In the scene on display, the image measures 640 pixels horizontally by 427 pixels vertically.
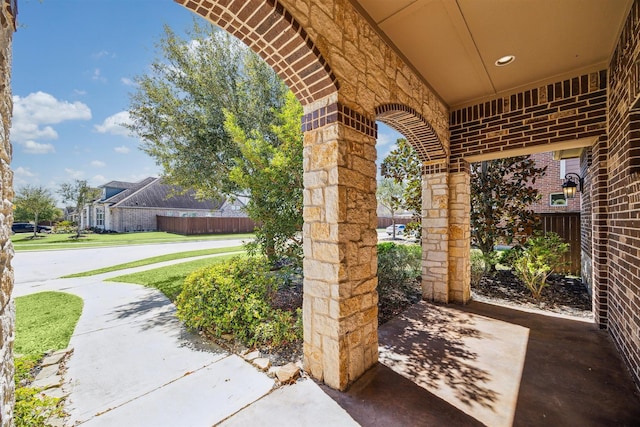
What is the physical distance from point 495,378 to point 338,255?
77.0 inches

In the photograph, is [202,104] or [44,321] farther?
[202,104]

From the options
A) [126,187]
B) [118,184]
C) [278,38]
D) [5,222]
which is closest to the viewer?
[5,222]

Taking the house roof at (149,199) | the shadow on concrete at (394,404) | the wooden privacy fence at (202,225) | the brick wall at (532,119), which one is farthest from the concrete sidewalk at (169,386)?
the house roof at (149,199)

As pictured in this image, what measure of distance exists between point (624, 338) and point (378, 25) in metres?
4.16

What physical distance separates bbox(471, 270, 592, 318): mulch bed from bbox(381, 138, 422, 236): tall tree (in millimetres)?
1930

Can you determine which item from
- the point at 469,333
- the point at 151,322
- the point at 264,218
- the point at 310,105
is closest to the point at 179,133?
the point at 264,218

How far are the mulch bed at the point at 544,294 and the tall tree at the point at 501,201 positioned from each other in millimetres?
522

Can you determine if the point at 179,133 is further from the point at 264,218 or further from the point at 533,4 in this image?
the point at 533,4

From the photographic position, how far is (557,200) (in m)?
11.4

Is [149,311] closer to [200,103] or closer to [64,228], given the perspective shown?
[200,103]

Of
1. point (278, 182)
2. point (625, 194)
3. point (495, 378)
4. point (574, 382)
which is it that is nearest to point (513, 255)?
point (625, 194)

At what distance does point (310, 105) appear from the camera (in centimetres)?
248

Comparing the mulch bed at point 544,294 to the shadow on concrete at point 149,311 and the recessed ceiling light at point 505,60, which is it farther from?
the shadow on concrete at point 149,311

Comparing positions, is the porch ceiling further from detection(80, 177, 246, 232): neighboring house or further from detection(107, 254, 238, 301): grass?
detection(80, 177, 246, 232): neighboring house
